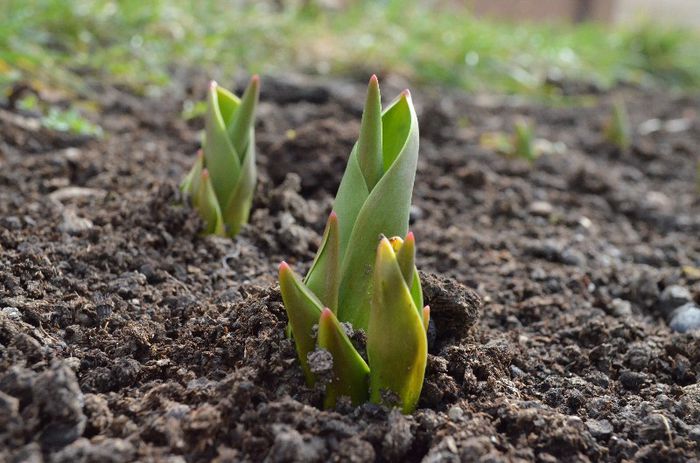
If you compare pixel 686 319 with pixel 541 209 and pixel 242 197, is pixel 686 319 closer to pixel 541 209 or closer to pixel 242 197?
pixel 541 209

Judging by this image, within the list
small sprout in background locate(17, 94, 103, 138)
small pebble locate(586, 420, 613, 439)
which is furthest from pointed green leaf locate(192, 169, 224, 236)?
small pebble locate(586, 420, 613, 439)

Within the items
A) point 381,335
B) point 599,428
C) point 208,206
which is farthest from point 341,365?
point 208,206

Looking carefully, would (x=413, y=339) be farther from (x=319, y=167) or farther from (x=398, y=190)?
(x=319, y=167)

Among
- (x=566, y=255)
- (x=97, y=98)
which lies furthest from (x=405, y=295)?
(x=97, y=98)

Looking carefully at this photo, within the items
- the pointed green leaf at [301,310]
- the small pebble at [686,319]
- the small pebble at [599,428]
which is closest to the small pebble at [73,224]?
the pointed green leaf at [301,310]

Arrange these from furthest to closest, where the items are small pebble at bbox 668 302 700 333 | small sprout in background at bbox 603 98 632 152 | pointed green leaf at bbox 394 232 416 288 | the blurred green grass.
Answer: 1. small sprout in background at bbox 603 98 632 152
2. the blurred green grass
3. small pebble at bbox 668 302 700 333
4. pointed green leaf at bbox 394 232 416 288

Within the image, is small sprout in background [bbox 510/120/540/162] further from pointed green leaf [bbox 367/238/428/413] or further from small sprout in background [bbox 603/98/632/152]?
pointed green leaf [bbox 367/238/428/413]

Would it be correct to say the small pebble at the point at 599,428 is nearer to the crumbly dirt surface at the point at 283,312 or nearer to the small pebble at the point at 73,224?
the crumbly dirt surface at the point at 283,312
